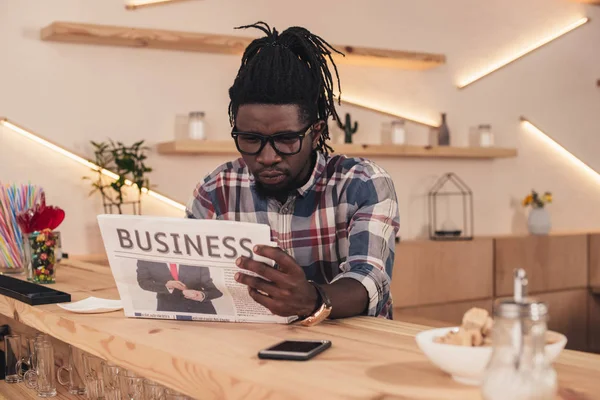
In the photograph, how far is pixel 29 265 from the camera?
7.29ft

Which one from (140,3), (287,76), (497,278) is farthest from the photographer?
(497,278)

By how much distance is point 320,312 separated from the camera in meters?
1.46

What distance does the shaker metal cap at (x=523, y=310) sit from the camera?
0.82 metres

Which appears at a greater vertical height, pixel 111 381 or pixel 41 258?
pixel 41 258

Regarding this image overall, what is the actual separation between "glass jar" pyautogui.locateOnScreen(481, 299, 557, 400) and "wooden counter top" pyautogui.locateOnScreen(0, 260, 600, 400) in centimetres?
13

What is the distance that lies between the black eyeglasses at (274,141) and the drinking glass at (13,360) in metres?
0.83

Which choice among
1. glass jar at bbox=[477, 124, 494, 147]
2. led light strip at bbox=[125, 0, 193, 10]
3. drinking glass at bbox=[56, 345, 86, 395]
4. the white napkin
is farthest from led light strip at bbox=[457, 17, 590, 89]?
the white napkin

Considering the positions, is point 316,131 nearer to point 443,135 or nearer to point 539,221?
point 443,135

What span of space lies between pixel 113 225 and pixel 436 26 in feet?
12.7

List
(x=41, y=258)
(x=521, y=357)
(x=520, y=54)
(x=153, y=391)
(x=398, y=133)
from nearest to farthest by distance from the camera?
1. (x=521, y=357)
2. (x=153, y=391)
3. (x=41, y=258)
4. (x=398, y=133)
5. (x=520, y=54)

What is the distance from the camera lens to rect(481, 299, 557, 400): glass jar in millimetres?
816

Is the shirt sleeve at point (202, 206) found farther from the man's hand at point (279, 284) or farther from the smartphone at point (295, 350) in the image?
the smartphone at point (295, 350)

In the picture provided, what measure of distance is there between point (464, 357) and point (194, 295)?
2.18ft

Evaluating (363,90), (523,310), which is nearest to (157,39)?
(363,90)
